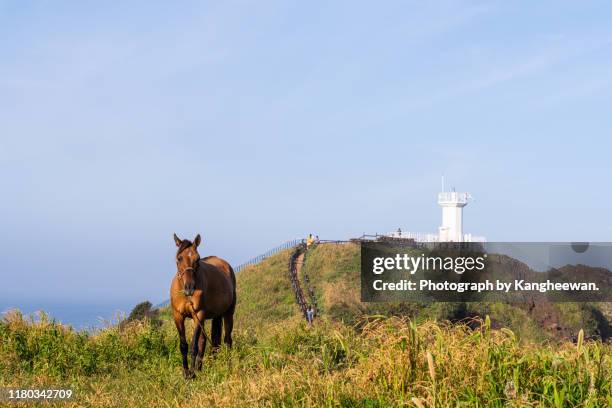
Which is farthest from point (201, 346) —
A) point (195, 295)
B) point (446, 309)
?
point (446, 309)

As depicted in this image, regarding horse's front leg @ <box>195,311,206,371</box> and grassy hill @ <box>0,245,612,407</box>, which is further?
horse's front leg @ <box>195,311,206,371</box>

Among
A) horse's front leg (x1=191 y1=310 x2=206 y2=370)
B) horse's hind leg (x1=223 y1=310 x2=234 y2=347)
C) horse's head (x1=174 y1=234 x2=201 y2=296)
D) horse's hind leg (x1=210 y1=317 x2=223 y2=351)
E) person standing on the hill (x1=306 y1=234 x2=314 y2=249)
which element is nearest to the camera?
horse's head (x1=174 y1=234 x2=201 y2=296)

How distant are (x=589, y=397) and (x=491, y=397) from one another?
105 centimetres

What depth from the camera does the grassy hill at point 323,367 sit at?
27.5 feet

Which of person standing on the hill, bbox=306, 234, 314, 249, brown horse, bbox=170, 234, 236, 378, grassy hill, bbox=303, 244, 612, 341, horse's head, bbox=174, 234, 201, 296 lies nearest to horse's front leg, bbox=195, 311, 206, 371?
brown horse, bbox=170, 234, 236, 378

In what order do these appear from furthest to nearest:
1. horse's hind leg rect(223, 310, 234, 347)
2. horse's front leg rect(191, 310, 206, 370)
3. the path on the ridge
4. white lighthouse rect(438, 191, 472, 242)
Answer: white lighthouse rect(438, 191, 472, 242) → the path on the ridge → horse's hind leg rect(223, 310, 234, 347) → horse's front leg rect(191, 310, 206, 370)

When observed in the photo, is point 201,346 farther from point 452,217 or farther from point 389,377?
point 452,217

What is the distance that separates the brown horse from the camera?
1203cm

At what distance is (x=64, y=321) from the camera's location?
16.1 meters

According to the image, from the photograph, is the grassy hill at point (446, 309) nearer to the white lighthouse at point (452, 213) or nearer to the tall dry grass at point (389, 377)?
the white lighthouse at point (452, 213)

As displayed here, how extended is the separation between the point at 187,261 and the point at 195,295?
72cm

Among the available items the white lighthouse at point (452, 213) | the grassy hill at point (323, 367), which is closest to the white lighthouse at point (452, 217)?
the white lighthouse at point (452, 213)

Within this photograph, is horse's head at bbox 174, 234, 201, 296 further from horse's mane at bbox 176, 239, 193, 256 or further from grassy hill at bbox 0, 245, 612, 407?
grassy hill at bbox 0, 245, 612, 407

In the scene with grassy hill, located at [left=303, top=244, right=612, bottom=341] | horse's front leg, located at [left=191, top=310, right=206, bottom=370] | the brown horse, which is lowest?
horse's front leg, located at [left=191, top=310, right=206, bottom=370]
